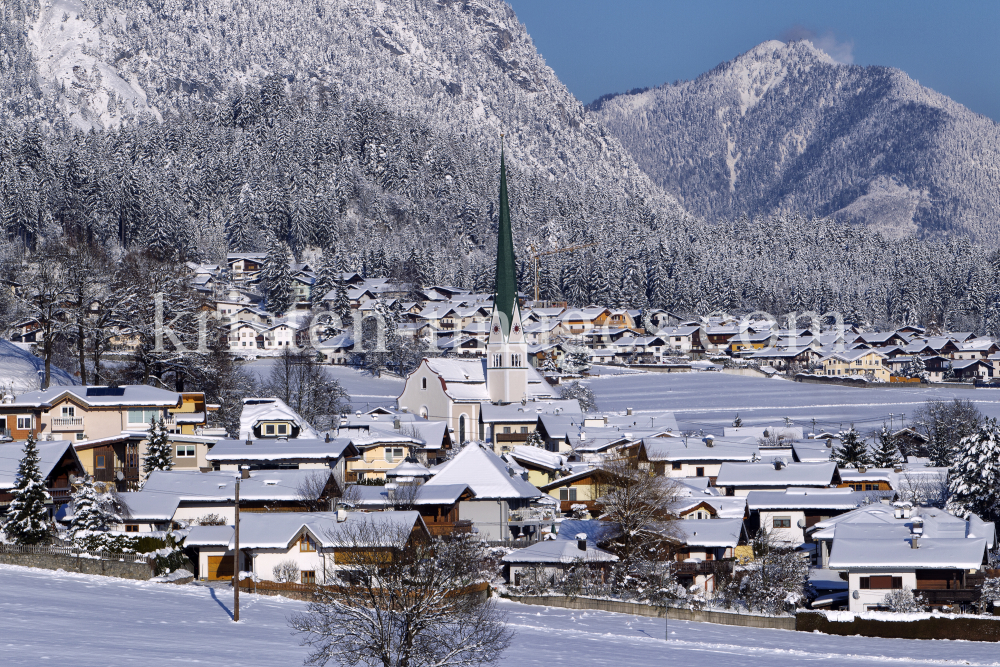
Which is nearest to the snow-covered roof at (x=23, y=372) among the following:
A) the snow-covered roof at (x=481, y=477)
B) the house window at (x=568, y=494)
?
the snow-covered roof at (x=481, y=477)

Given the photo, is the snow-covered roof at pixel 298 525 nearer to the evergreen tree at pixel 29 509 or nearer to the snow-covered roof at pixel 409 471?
the evergreen tree at pixel 29 509

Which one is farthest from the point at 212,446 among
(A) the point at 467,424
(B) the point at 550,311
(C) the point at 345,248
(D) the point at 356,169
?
(D) the point at 356,169

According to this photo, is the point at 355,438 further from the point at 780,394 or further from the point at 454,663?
the point at 780,394

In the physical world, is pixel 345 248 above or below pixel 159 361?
above

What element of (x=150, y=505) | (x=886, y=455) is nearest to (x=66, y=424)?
(x=150, y=505)

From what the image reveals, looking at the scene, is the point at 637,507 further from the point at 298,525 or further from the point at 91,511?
the point at 91,511

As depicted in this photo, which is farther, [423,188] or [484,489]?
[423,188]

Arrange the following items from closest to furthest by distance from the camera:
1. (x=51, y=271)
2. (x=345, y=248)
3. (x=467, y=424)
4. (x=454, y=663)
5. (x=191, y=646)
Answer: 1. (x=454, y=663)
2. (x=191, y=646)
3. (x=51, y=271)
4. (x=467, y=424)
5. (x=345, y=248)

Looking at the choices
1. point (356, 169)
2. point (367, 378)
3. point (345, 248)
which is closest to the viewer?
point (367, 378)
